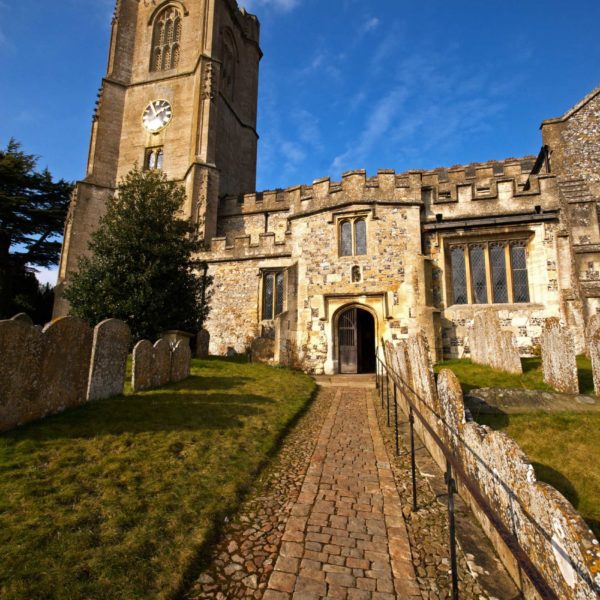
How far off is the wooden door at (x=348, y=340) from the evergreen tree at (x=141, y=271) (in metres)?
5.42

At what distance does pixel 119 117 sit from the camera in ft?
85.6

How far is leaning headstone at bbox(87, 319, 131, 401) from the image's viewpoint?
21.0ft

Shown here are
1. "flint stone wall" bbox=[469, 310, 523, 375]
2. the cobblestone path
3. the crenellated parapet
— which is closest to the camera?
the cobblestone path

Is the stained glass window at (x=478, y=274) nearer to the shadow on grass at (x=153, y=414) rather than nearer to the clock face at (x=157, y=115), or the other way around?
the shadow on grass at (x=153, y=414)

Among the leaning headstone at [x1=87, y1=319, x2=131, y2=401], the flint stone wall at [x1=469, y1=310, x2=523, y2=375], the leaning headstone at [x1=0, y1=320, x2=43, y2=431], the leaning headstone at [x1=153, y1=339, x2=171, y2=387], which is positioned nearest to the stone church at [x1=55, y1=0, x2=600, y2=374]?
the flint stone wall at [x1=469, y1=310, x2=523, y2=375]

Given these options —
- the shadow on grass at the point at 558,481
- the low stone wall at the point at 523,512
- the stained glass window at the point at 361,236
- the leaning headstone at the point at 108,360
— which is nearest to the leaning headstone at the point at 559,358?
the shadow on grass at the point at 558,481

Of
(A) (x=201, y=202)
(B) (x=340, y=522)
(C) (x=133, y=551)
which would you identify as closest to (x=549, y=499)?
(B) (x=340, y=522)

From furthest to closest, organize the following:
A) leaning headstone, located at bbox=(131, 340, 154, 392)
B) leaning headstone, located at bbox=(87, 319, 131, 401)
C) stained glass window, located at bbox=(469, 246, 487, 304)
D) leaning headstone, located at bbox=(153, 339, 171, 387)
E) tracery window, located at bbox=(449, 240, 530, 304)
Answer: stained glass window, located at bbox=(469, 246, 487, 304) → tracery window, located at bbox=(449, 240, 530, 304) → leaning headstone, located at bbox=(153, 339, 171, 387) → leaning headstone, located at bbox=(131, 340, 154, 392) → leaning headstone, located at bbox=(87, 319, 131, 401)

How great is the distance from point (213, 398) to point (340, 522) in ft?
14.5

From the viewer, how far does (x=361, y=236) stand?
1365 centimetres

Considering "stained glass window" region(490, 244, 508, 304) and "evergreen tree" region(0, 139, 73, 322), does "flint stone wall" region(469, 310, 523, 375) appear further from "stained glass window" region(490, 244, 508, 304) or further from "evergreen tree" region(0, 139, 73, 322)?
"evergreen tree" region(0, 139, 73, 322)

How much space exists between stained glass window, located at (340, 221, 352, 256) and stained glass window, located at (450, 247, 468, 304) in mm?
3792

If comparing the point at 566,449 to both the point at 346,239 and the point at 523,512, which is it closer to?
the point at 523,512

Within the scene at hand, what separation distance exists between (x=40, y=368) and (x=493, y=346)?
381 inches
